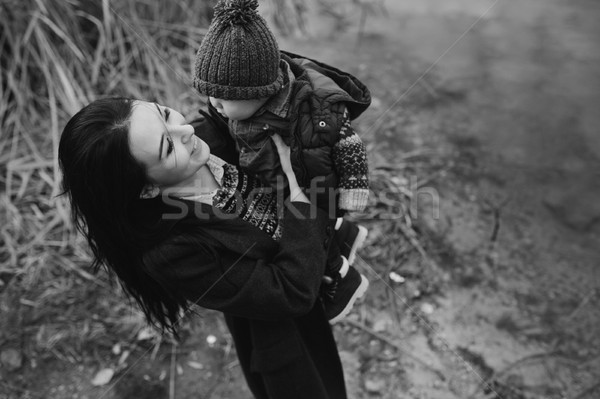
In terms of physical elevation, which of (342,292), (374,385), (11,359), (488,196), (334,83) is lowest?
(11,359)

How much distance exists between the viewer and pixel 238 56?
1.16 metres

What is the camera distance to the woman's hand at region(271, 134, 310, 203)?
1.29 metres

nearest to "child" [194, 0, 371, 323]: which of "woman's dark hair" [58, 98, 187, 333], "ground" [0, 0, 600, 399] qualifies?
"woman's dark hair" [58, 98, 187, 333]

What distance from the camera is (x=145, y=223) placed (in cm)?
122

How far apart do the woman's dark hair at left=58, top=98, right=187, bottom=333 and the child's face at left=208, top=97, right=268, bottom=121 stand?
0.21m

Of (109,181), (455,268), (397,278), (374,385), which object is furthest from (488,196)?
(109,181)

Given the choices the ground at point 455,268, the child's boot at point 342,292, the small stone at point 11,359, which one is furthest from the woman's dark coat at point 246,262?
the small stone at point 11,359

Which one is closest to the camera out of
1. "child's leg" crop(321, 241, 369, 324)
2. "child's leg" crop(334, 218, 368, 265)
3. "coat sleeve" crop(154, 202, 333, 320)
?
"coat sleeve" crop(154, 202, 333, 320)

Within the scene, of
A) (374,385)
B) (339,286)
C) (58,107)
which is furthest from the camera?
(58,107)

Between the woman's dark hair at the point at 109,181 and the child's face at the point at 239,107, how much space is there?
21 cm

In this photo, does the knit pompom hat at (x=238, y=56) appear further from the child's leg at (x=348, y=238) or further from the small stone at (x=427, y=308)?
the small stone at (x=427, y=308)

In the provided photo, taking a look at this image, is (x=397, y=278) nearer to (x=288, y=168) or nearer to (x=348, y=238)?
(x=348, y=238)

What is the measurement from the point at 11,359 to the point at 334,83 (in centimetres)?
186

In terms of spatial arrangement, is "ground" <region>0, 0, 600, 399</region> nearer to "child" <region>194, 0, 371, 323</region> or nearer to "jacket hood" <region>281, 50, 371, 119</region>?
"child" <region>194, 0, 371, 323</region>
